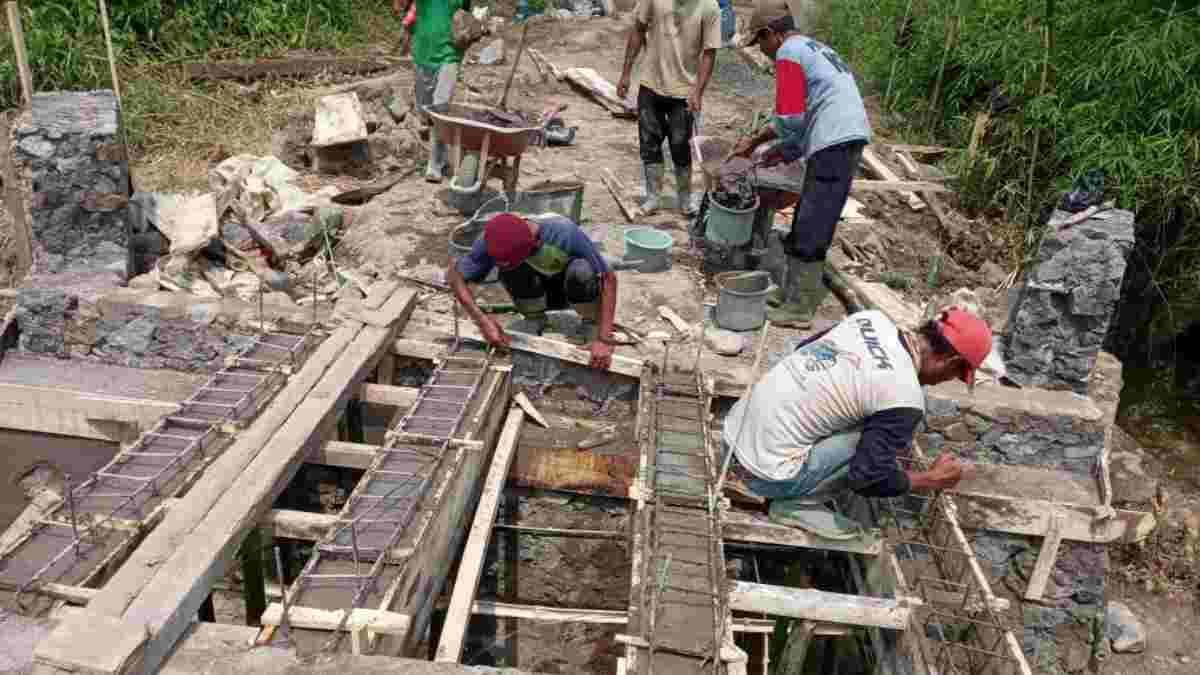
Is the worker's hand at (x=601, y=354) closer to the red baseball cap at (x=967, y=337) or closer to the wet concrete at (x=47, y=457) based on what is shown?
the red baseball cap at (x=967, y=337)

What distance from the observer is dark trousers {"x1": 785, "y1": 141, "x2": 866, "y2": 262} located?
5059mm

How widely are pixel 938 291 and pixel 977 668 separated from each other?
3280mm

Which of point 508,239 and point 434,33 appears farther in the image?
point 434,33

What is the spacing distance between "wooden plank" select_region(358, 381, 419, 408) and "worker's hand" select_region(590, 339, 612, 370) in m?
0.92

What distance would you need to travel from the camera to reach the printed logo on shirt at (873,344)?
133 inches

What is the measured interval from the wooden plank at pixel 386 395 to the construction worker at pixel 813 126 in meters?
2.23

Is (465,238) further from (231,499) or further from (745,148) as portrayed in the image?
(231,499)

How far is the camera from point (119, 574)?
290cm

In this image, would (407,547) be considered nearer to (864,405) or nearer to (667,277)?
(864,405)

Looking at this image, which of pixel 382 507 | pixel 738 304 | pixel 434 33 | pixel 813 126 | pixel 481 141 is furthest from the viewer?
pixel 434 33

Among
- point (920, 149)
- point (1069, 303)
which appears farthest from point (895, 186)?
point (1069, 303)

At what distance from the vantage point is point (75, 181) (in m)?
5.18

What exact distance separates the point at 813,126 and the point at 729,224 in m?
0.87

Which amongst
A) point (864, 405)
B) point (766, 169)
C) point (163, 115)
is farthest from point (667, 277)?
point (163, 115)
